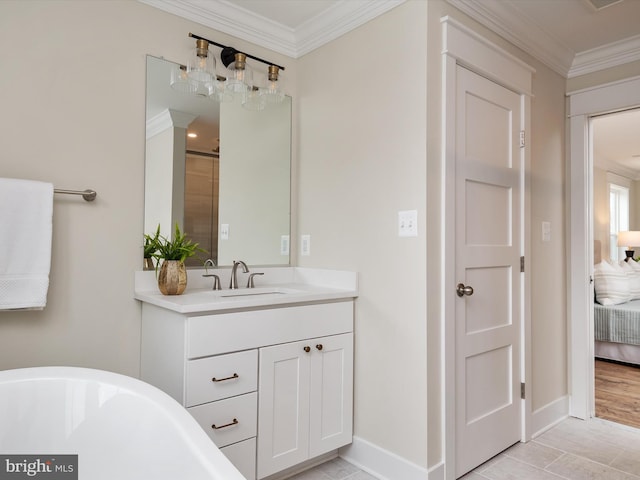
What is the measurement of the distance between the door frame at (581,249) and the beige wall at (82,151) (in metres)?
2.62

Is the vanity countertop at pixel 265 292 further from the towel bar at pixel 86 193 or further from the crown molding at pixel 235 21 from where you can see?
the crown molding at pixel 235 21

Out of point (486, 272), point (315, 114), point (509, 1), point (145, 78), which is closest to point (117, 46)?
point (145, 78)

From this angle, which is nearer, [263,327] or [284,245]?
[263,327]

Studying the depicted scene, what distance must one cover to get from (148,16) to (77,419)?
181 cm

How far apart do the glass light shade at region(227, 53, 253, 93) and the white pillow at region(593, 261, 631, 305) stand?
4189mm

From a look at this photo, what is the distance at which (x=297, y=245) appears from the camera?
2682 millimetres

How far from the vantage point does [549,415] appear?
2.69 m

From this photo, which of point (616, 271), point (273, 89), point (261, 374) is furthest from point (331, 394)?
point (616, 271)

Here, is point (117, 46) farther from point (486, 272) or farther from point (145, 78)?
point (486, 272)

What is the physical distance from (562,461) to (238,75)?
2656 mm

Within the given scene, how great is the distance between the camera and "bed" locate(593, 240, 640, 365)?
4121 mm

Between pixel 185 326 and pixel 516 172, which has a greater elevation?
pixel 516 172

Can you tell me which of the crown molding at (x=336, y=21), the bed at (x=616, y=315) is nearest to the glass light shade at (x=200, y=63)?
the crown molding at (x=336, y=21)

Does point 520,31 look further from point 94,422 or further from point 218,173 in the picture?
point 94,422
